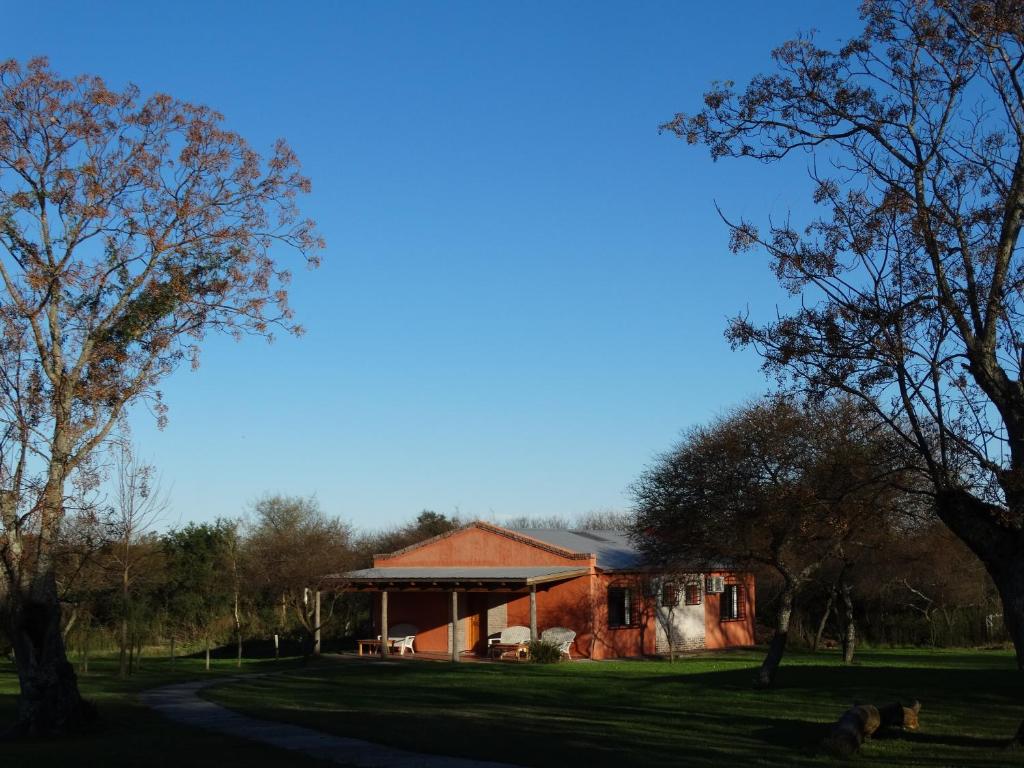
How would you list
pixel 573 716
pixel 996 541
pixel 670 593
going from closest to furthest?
1. pixel 996 541
2. pixel 573 716
3. pixel 670 593

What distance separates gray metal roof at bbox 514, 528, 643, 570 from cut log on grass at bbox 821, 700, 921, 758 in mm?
19333

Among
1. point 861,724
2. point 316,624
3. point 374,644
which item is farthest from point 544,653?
point 861,724

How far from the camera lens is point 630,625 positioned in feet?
124

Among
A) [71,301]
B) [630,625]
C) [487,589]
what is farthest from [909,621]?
[71,301]

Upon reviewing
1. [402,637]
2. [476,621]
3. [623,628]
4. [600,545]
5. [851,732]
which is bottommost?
[402,637]

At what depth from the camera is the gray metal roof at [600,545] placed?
3797 cm

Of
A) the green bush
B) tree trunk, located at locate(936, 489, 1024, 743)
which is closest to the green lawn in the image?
tree trunk, located at locate(936, 489, 1024, 743)

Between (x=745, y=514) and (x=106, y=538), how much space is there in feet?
43.5

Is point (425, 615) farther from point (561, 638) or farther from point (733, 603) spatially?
point (733, 603)

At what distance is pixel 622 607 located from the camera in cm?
3772

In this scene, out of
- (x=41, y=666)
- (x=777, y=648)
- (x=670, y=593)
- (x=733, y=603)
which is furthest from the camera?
(x=733, y=603)

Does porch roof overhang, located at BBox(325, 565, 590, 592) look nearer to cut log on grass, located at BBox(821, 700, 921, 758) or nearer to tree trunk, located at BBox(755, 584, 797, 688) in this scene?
tree trunk, located at BBox(755, 584, 797, 688)

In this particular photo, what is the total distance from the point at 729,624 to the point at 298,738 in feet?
101

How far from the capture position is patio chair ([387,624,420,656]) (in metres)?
38.3
